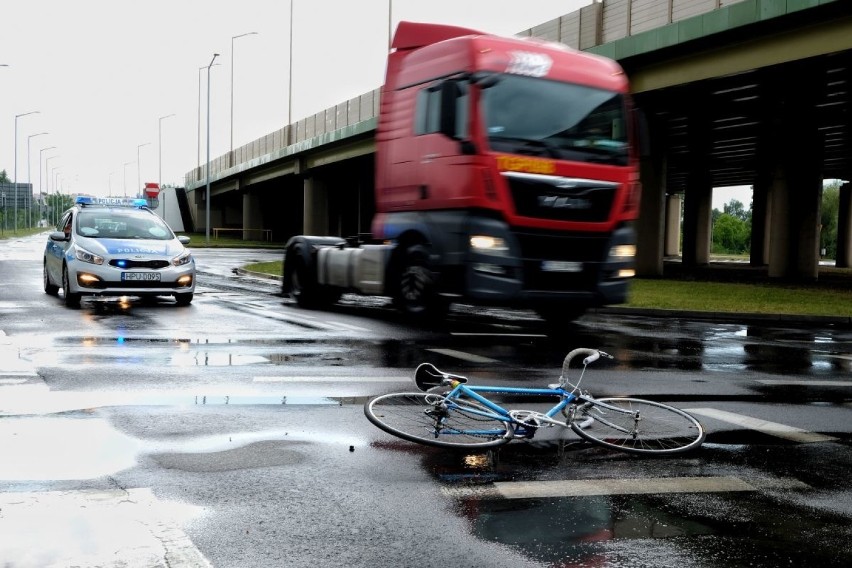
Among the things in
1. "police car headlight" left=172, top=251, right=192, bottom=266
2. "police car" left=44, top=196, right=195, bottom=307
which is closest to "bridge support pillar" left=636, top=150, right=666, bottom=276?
"police car" left=44, top=196, right=195, bottom=307

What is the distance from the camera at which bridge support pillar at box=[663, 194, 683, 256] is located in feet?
293

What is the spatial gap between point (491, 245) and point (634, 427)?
21.2ft

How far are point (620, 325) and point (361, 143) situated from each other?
3071cm

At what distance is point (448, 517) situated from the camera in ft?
15.2

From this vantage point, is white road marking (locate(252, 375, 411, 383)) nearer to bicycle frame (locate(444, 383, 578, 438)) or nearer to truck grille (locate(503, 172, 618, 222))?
bicycle frame (locate(444, 383, 578, 438))

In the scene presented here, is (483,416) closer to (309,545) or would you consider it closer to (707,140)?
(309,545)

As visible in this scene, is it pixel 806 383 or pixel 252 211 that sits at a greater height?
pixel 252 211

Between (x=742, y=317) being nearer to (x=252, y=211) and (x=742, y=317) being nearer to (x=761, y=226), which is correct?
(x=761, y=226)

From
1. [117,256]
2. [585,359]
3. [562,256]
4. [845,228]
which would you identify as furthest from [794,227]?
Answer: [585,359]

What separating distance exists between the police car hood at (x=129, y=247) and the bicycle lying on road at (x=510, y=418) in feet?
34.8

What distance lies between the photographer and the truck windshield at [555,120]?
1293 centimetres

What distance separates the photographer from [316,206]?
199 ft

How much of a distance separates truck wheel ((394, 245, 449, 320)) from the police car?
4.11m

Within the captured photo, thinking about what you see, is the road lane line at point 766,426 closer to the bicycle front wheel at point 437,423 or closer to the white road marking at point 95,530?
the bicycle front wheel at point 437,423
